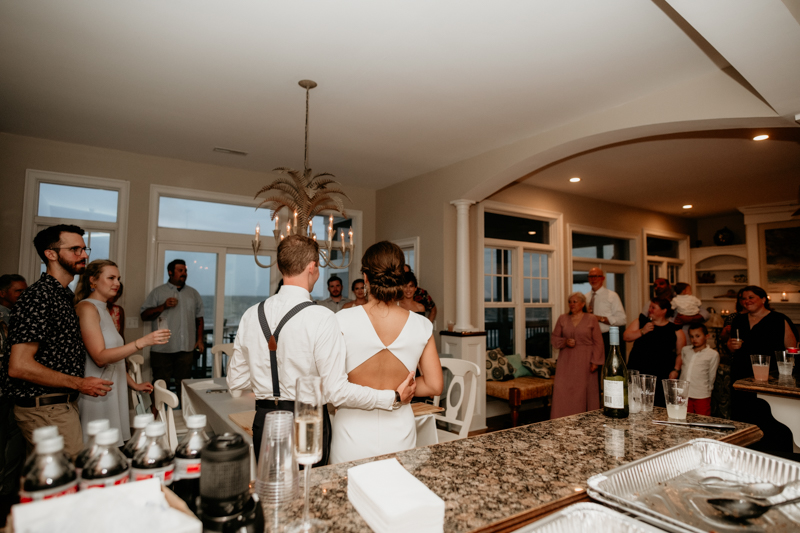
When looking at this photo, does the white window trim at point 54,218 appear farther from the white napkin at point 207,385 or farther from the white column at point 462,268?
the white column at point 462,268

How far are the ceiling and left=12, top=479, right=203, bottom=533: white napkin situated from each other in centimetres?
236

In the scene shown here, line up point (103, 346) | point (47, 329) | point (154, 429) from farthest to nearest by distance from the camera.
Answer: point (103, 346)
point (47, 329)
point (154, 429)

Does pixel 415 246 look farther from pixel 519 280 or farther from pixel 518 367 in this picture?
pixel 518 367

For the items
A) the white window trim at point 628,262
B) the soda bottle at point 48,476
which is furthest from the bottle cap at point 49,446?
the white window trim at point 628,262

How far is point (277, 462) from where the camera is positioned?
2.86 feet

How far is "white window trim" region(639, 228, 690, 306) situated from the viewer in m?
7.25

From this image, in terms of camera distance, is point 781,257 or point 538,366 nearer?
point 538,366

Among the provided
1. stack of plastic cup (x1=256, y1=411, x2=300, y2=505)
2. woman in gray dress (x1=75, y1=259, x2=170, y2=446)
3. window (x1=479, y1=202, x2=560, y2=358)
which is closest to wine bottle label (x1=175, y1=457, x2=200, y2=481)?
stack of plastic cup (x1=256, y1=411, x2=300, y2=505)

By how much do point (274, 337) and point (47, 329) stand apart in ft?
3.73

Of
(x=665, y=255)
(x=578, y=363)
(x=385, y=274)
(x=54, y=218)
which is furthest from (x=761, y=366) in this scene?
(x=665, y=255)

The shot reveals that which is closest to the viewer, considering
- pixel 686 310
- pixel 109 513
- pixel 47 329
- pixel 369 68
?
pixel 109 513

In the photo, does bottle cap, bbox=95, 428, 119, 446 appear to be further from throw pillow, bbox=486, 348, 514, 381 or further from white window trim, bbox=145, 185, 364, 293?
throw pillow, bbox=486, 348, 514, 381

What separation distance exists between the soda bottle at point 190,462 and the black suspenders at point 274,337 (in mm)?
878

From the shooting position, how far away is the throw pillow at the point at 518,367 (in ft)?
18.1
